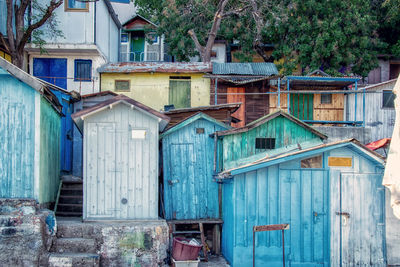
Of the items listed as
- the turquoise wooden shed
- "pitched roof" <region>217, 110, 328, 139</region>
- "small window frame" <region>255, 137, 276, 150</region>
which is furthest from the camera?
"small window frame" <region>255, 137, 276, 150</region>

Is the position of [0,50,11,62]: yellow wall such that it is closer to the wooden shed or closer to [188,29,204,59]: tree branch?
the wooden shed

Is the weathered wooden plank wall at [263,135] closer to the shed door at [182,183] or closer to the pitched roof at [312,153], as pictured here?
the shed door at [182,183]

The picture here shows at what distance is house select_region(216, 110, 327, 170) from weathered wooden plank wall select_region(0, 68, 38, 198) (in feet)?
18.2

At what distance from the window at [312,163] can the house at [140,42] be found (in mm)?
16286

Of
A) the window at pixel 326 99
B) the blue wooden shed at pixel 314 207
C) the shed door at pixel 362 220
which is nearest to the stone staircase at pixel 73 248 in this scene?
the blue wooden shed at pixel 314 207

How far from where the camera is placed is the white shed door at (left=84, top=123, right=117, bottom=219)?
12.0 metres

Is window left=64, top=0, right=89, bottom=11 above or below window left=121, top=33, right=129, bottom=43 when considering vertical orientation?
below

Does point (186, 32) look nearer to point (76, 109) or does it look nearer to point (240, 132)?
point (76, 109)

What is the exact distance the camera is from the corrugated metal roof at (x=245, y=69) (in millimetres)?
19984

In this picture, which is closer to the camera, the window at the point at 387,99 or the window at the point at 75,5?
the window at the point at 75,5

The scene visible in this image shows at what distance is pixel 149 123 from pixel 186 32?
14.1 m

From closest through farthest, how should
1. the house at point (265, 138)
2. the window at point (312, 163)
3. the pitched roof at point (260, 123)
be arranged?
the window at point (312, 163) → the pitched roof at point (260, 123) → the house at point (265, 138)

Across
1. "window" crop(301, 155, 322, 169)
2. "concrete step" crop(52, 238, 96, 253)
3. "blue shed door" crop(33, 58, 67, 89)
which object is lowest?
"concrete step" crop(52, 238, 96, 253)

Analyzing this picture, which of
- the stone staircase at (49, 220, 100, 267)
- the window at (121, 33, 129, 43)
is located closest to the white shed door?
the stone staircase at (49, 220, 100, 267)
